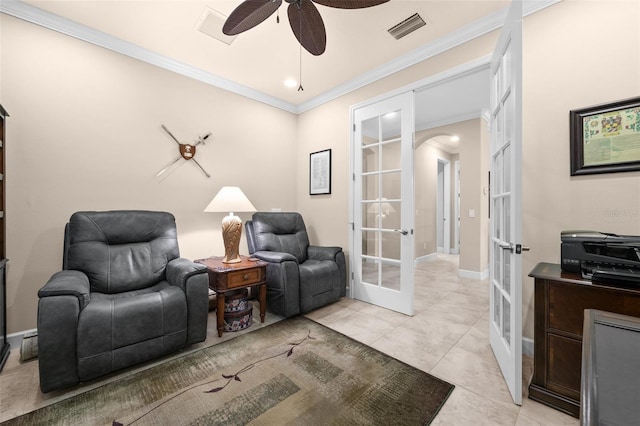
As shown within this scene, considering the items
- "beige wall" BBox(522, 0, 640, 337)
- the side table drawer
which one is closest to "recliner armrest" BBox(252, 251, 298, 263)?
the side table drawer

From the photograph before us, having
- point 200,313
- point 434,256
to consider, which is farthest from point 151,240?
point 434,256

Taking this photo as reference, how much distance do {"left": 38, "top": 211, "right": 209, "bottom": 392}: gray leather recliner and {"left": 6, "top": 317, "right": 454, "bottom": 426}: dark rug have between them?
0.54 feet

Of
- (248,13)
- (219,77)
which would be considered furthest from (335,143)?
(248,13)

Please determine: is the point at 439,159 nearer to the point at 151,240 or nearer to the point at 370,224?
the point at 370,224

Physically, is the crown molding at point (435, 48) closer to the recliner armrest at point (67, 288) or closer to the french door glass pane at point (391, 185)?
the french door glass pane at point (391, 185)

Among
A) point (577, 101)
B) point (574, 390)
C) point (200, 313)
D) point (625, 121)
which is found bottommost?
point (574, 390)

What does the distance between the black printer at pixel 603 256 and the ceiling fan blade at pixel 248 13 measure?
7.41ft

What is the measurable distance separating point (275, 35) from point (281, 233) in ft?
6.93

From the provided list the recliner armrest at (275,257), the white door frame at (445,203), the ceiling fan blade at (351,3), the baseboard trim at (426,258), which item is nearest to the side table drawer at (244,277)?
the recliner armrest at (275,257)

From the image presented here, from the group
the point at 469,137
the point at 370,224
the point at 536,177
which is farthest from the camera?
the point at 469,137

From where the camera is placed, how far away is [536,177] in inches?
80.0

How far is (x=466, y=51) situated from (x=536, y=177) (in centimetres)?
132

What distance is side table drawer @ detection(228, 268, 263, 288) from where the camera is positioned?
2.39 metres

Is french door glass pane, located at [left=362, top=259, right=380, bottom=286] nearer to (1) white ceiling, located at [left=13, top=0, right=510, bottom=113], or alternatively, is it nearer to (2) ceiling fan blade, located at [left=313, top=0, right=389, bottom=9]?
(1) white ceiling, located at [left=13, top=0, right=510, bottom=113]
